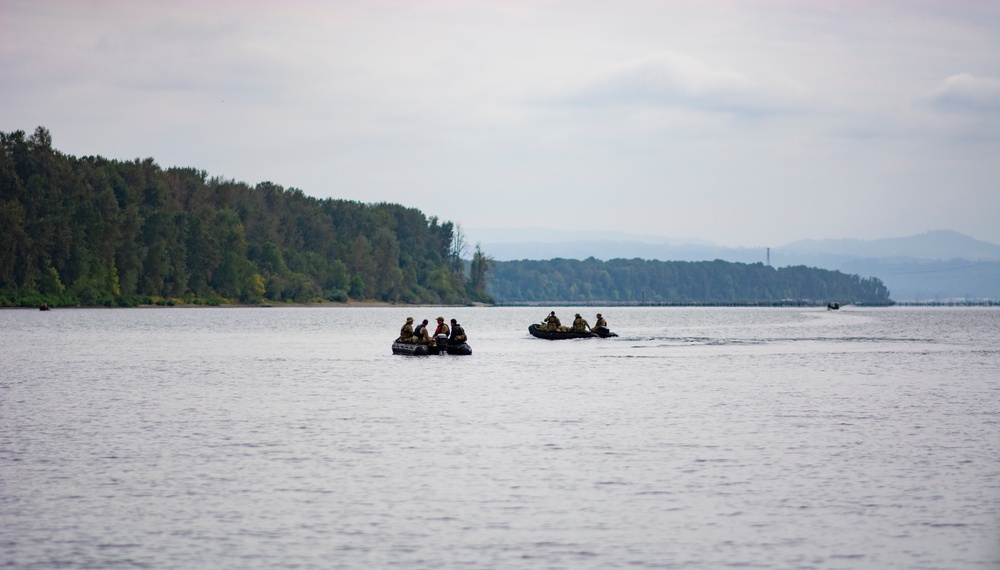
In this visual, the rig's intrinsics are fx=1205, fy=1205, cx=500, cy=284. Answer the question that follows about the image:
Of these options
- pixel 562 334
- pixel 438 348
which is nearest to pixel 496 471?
pixel 438 348

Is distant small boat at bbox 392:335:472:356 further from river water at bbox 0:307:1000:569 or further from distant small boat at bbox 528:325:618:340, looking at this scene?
distant small boat at bbox 528:325:618:340

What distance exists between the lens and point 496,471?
2778cm

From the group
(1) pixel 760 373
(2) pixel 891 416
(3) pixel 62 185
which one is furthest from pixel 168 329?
(2) pixel 891 416

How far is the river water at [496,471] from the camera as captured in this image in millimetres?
20078

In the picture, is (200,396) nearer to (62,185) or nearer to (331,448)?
(331,448)

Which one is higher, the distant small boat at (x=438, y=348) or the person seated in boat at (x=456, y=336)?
the person seated in boat at (x=456, y=336)

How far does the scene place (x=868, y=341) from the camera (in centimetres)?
10712

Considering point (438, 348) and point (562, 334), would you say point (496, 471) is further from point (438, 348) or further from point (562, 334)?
point (562, 334)

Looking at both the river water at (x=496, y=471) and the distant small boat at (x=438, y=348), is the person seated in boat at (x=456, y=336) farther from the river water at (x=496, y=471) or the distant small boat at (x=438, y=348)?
the river water at (x=496, y=471)

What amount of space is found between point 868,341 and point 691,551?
9207 centimetres

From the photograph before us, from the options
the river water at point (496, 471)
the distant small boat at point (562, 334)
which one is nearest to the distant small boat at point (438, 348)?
the river water at point (496, 471)

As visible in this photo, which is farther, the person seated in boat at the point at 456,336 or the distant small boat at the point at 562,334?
the distant small boat at the point at 562,334

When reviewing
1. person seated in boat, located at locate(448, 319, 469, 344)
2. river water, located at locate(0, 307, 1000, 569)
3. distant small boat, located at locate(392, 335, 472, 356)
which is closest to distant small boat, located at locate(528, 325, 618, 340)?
person seated in boat, located at locate(448, 319, 469, 344)

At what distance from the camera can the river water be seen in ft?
65.9
